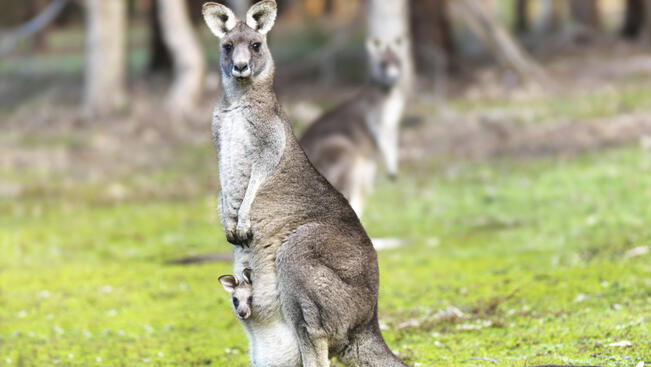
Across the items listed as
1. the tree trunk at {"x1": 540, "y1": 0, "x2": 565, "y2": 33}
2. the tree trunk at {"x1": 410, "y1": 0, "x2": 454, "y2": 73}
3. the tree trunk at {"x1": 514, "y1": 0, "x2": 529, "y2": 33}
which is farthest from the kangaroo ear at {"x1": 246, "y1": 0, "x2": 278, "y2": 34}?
the tree trunk at {"x1": 514, "y1": 0, "x2": 529, "y2": 33}

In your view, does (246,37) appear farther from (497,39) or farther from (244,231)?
(497,39)

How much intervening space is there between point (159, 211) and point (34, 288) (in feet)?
11.0

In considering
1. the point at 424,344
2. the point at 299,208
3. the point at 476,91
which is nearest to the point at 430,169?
the point at 476,91

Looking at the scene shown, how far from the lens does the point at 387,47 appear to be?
10.5 m

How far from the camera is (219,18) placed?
4484mm

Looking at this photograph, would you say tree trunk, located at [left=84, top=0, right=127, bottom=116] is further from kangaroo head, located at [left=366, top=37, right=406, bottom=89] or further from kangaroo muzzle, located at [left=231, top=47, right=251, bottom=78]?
kangaroo muzzle, located at [left=231, top=47, right=251, bottom=78]

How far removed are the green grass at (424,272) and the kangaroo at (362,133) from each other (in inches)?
27.5

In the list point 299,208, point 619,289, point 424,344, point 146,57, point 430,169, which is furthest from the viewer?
point 146,57

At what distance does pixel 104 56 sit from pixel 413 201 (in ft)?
27.5

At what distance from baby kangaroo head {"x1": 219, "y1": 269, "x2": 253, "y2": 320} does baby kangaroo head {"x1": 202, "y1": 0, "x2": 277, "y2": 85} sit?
913 millimetres

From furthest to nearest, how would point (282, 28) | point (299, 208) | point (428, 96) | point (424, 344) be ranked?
1. point (282, 28)
2. point (428, 96)
3. point (424, 344)
4. point (299, 208)

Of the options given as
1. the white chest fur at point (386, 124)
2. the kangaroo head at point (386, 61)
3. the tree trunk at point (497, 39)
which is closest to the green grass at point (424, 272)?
the white chest fur at point (386, 124)

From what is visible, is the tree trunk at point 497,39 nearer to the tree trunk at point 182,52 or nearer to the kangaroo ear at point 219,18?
the tree trunk at point 182,52

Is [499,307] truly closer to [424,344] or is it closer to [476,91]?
[424,344]
